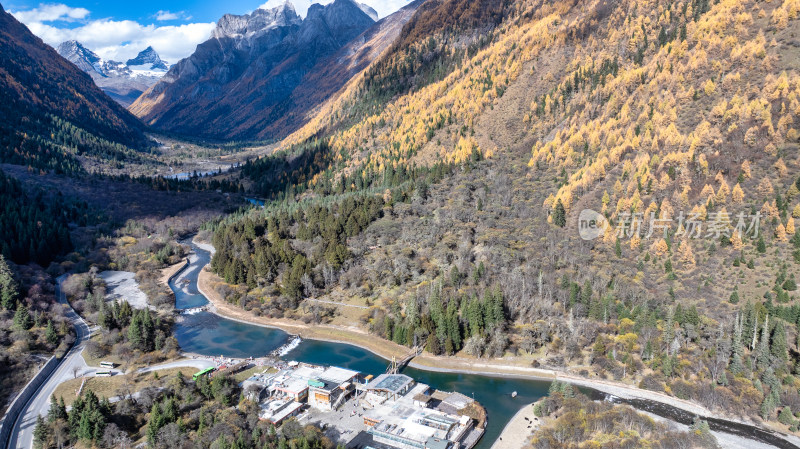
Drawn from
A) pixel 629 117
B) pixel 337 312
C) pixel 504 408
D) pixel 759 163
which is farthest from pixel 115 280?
pixel 759 163

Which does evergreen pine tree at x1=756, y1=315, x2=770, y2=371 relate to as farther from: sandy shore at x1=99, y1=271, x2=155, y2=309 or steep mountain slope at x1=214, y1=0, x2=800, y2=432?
sandy shore at x1=99, y1=271, x2=155, y2=309

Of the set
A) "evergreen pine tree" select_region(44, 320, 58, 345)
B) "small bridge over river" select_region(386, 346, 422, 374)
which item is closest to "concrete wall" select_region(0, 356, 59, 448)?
"evergreen pine tree" select_region(44, 320, 58, 345)

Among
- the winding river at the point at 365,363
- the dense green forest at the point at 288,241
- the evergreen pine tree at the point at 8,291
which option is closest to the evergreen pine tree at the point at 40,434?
the winding river at the point at 365,363

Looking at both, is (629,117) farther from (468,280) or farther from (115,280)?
(115,280)

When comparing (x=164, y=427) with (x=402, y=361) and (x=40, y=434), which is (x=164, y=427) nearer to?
(x=40, y=434)

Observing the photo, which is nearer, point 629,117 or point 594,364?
point 594,364

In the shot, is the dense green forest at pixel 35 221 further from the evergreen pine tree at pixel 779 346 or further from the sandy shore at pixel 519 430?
the evergreen pine tree at pixel 779 346
